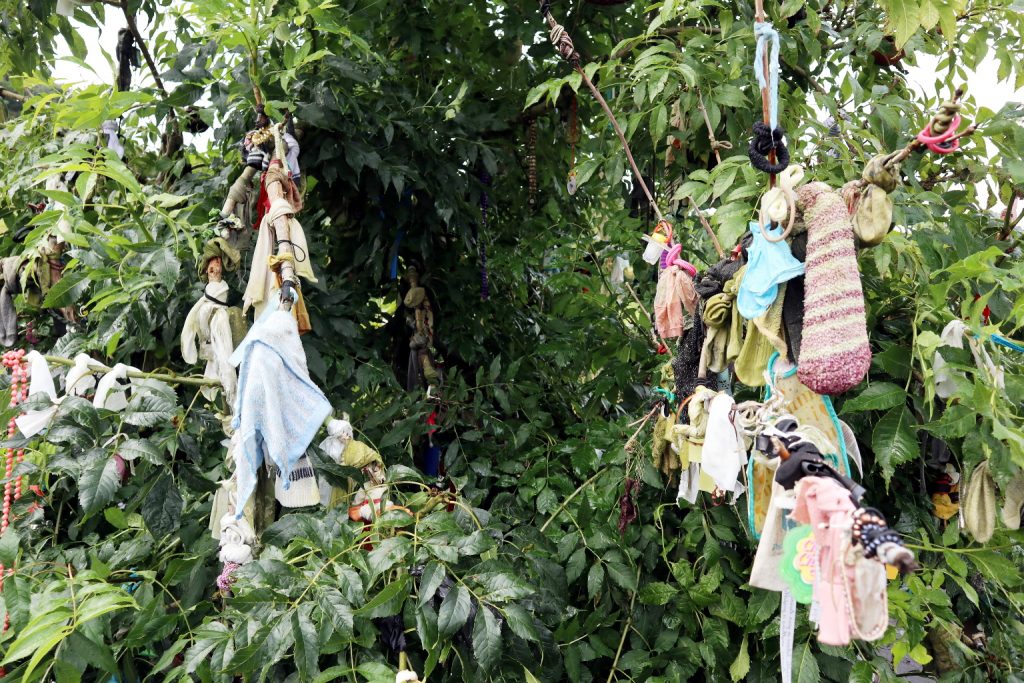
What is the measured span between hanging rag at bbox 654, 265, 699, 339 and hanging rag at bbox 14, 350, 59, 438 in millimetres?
1141

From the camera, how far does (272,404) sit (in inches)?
54.6

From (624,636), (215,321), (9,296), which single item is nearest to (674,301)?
(624,636)

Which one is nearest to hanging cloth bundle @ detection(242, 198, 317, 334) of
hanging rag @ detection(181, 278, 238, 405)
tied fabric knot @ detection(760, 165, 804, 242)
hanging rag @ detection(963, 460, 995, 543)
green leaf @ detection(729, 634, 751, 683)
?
hanging rag @ detection(181, 278, 238, 405)

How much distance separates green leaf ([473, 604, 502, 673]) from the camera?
1.31m

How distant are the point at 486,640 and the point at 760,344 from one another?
0.64 meters

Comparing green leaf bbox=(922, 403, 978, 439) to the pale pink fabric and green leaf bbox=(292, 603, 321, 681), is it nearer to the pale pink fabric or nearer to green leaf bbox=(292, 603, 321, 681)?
the pale pink fabric

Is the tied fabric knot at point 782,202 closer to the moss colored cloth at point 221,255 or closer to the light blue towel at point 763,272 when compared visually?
the light blue towel at point 763,272

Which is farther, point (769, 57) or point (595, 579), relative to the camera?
point (595, 579)

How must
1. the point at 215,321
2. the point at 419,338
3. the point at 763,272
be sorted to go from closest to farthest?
1. the point at 763,272
2. the point at 215,321
3. the point at 419,338

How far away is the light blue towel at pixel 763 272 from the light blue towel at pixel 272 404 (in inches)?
29.3

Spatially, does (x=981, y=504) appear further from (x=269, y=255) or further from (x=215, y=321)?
(x=215, y=321)

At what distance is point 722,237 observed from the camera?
137 centimetres

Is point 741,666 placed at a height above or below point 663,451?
below

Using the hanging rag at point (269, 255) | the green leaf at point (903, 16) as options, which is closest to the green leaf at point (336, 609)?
the hanging rag at point (269, 255)
